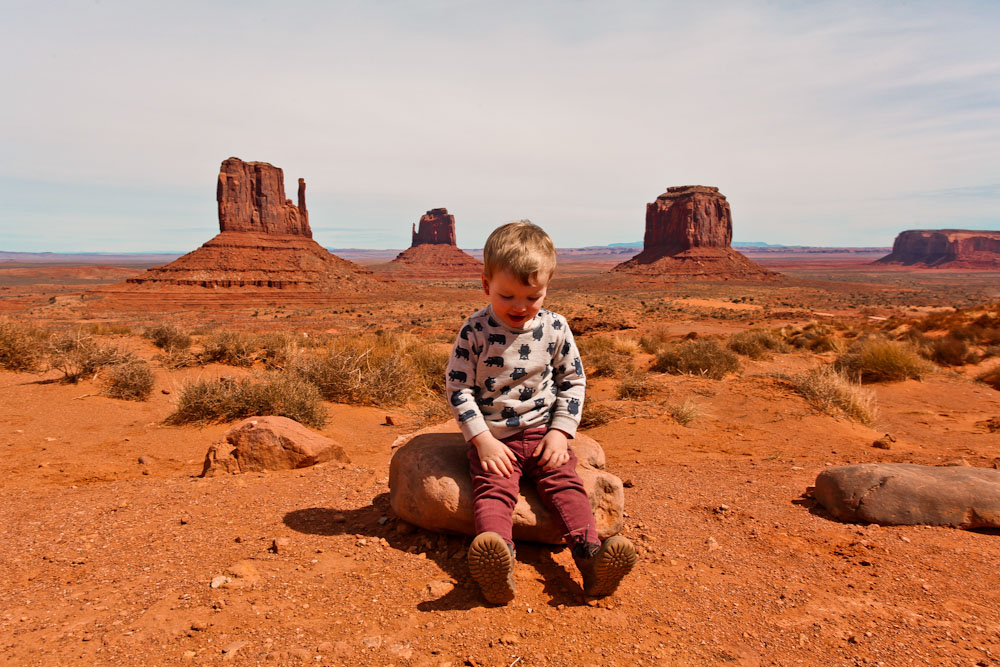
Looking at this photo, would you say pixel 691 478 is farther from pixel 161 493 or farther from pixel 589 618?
pixel 161 493

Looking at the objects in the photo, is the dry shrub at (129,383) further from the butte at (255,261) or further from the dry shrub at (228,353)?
the butte at (255,261)

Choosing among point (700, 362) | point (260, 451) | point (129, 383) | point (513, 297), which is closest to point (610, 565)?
point (513, 297)

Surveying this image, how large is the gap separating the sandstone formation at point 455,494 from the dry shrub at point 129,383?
5451 mm

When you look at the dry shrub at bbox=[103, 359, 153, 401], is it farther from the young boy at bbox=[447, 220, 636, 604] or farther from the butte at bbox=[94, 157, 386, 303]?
the butte at bbox=[94, 157, 386, 303]

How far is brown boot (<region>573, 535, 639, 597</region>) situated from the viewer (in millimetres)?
2348

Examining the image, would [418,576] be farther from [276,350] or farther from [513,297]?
[276,350]

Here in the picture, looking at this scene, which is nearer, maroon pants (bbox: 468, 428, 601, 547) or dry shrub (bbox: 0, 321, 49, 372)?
maroon pants (bbox: 468, 428, 601, 547)

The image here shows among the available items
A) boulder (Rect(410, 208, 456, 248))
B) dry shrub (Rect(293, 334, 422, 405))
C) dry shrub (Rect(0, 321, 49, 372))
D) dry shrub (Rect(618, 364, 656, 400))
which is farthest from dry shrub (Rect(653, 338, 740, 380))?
boulder (Rect(410, 208, 456, 248))

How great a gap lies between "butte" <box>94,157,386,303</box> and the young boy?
154ft

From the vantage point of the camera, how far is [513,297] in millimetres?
2725

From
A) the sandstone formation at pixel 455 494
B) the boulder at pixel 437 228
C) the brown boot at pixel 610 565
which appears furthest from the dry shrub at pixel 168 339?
the boulder at pixel 437 228

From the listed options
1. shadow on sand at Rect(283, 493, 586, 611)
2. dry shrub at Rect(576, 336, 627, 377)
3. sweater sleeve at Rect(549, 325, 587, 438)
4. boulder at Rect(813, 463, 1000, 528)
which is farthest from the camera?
dry shrub at Rect(576, 336, 627, 377)

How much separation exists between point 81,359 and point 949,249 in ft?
545

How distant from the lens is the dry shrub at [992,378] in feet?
31.3
